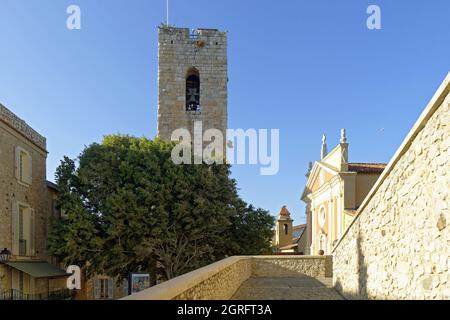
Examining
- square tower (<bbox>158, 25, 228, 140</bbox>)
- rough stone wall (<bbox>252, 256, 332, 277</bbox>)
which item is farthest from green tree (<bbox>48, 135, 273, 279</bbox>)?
square tower (<bbox>158, 25, 228, 140</bbox>)

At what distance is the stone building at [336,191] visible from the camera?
Answer: 83.4 ft

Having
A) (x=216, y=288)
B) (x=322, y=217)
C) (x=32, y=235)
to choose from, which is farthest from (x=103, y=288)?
(x=216, y=288)

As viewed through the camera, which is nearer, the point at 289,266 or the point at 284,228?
the point at 289,266

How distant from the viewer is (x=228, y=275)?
9914mm

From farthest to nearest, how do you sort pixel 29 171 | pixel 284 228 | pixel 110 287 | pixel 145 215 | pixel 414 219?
pixel 284 228
pixel 110 287
pixel 145 215
pixel 29 171
pixel 414 219

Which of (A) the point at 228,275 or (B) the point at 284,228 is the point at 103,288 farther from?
(B) the point at 284,228

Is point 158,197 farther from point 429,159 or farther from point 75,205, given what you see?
point 429,159

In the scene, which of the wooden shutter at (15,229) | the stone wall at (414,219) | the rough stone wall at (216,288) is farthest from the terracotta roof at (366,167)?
the wooden shutter at (15,229)

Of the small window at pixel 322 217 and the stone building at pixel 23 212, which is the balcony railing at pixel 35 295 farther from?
the small window at pixel 322 217

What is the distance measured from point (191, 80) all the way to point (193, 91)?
936 millimetres

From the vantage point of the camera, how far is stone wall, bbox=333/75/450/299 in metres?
4.84
